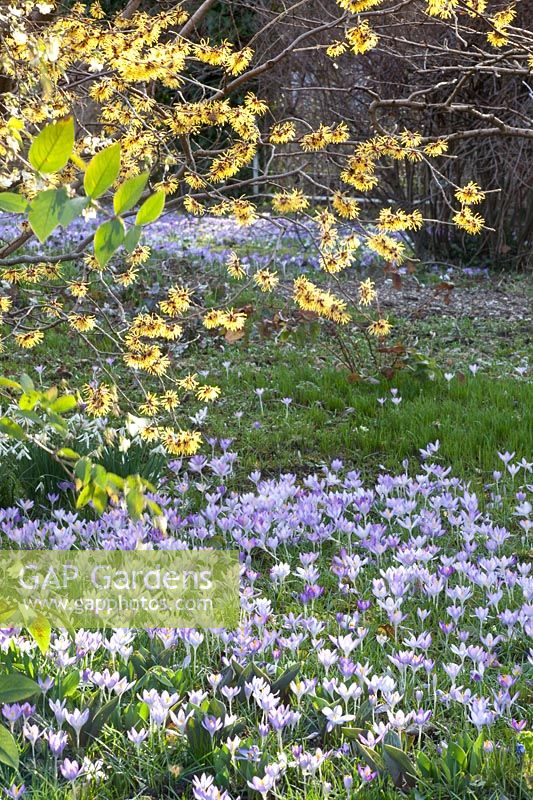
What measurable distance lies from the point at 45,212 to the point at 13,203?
8 centimetres

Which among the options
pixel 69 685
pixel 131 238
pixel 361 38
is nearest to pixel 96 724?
pixel 69 685

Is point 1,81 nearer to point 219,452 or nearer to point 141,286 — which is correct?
point 219,452

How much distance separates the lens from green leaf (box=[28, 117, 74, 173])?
1152mm

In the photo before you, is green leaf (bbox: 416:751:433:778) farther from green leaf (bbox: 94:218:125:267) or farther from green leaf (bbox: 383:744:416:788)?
green leaf (bbox: 94:218:125:267)

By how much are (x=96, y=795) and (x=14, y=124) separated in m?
1.38

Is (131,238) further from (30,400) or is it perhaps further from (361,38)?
(361,38)

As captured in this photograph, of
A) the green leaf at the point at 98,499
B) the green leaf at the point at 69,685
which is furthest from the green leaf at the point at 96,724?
the green leaf at the point at 98,499

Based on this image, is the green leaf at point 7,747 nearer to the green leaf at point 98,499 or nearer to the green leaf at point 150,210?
the green leaf at point 98,499

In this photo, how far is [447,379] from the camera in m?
5.29

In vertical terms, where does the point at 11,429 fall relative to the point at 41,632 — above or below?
above

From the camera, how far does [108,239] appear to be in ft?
4.03

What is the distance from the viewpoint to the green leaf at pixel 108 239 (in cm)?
122

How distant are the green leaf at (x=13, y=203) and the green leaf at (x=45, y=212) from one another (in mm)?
34

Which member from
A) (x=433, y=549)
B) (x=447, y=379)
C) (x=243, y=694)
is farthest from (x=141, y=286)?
(x=243, y=694)
